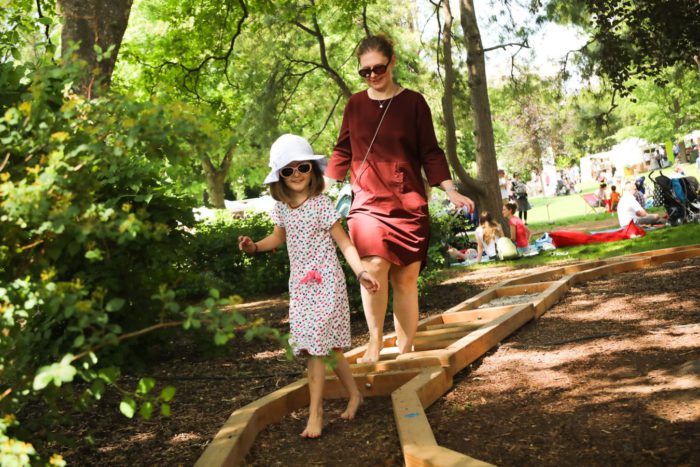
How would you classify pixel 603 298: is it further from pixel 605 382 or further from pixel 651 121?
pixel 651 121

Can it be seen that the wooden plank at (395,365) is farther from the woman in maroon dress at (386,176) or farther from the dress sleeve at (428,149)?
the dress sleeve at (428,149)

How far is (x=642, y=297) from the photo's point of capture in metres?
8.12

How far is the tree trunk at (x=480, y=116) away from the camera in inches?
720

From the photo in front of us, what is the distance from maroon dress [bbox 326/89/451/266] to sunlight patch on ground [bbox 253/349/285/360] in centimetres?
241

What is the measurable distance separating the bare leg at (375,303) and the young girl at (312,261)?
0.85 metres

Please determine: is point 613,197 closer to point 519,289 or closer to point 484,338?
point 519,289

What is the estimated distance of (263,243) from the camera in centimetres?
465

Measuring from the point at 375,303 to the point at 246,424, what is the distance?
5.26 feet

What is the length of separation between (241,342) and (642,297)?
4082mm

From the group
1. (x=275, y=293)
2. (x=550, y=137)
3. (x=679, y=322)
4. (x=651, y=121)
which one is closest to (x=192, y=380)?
(x=679, y=322)

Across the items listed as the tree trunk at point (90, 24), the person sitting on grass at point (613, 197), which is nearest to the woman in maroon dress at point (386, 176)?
the tree trunk at point (90, 24)

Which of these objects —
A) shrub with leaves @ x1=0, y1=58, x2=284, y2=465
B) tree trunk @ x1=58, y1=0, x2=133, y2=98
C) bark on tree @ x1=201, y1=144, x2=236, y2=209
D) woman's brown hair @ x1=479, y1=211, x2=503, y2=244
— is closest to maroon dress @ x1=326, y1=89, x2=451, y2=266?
shrub with leaves @ x1=0, y1=58, x2=284, y2=465

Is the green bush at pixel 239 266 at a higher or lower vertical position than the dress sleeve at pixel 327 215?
lower

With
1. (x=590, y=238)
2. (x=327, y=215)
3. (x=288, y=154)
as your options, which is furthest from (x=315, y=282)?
(x=590, y=238)
